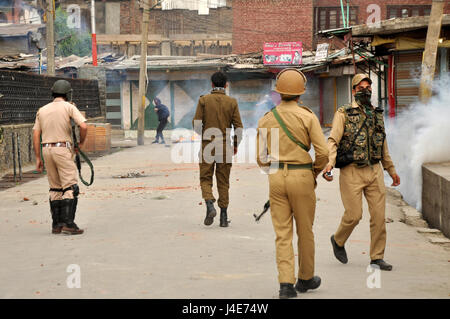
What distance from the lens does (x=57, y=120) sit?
355 inches

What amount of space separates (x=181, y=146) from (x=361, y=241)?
19055 millimetres

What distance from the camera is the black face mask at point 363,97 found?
7.10 m

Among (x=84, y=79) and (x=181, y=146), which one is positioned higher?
(x=84, y=79)

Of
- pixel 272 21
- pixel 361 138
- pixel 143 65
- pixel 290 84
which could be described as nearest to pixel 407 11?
pixel 272 21

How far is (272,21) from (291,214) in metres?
40.6

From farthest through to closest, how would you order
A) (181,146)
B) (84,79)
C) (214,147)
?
1. (84,79)
2. (181,146)
3. (214,147)

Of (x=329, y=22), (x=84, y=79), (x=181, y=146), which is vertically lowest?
(x=181, y=146)

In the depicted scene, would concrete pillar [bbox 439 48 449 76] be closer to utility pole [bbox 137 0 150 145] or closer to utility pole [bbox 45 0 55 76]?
utility pole [bbox 45 0 55 76]

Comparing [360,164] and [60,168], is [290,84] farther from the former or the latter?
[60,168]

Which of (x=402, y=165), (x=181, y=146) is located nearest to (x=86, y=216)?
(x=402, y=165)

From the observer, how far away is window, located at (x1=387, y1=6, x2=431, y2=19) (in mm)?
44562

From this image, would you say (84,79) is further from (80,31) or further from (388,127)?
(80,31)

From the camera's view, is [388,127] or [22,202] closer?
[22,202]

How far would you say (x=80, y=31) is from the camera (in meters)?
59.1
